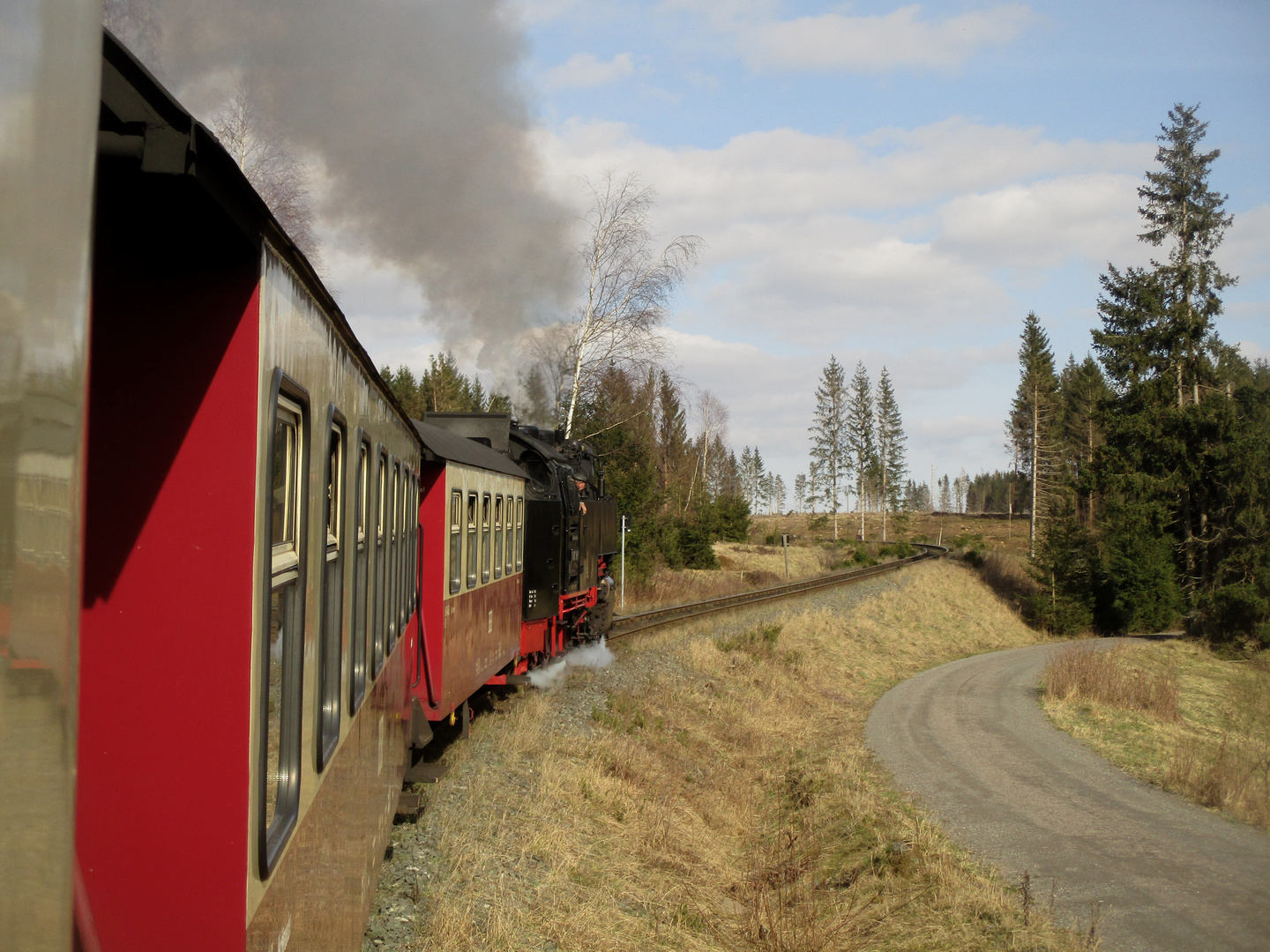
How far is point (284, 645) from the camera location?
8.25 ft

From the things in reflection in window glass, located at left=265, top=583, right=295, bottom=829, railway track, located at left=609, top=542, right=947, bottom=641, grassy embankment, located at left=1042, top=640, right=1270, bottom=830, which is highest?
reflection in window glass, located at left=265, top=583, right=295, bottom=829

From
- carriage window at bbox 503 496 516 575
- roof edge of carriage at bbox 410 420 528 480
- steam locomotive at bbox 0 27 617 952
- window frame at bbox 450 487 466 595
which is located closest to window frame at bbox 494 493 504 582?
carriage window at bbox 503 496 516 575

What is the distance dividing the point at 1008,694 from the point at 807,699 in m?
4.04

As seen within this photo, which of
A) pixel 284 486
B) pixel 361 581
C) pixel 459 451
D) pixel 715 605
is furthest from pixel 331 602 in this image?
pixel 715 605

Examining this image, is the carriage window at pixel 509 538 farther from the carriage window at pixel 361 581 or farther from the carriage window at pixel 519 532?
the carriage window at pixel 361 581

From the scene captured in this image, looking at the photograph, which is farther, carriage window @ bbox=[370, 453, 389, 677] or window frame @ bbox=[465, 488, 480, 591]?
window frame @ bbox=[465, 488, 480, 591]

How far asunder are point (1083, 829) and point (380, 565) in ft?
28.4

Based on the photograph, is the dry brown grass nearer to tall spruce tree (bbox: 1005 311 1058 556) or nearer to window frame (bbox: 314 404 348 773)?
window frame (bbox: 314 404 348 773)

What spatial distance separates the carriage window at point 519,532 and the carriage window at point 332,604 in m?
8.66

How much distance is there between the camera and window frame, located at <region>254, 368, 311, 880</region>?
2.13 meters

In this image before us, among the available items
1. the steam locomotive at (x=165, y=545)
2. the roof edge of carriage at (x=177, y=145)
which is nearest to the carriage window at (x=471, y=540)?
the steam locomotive at (x=165, y=545)

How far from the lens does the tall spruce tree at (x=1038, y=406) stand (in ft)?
197

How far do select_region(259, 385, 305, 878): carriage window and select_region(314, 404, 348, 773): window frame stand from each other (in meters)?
0.27

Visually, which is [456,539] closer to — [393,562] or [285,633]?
[393,562]
